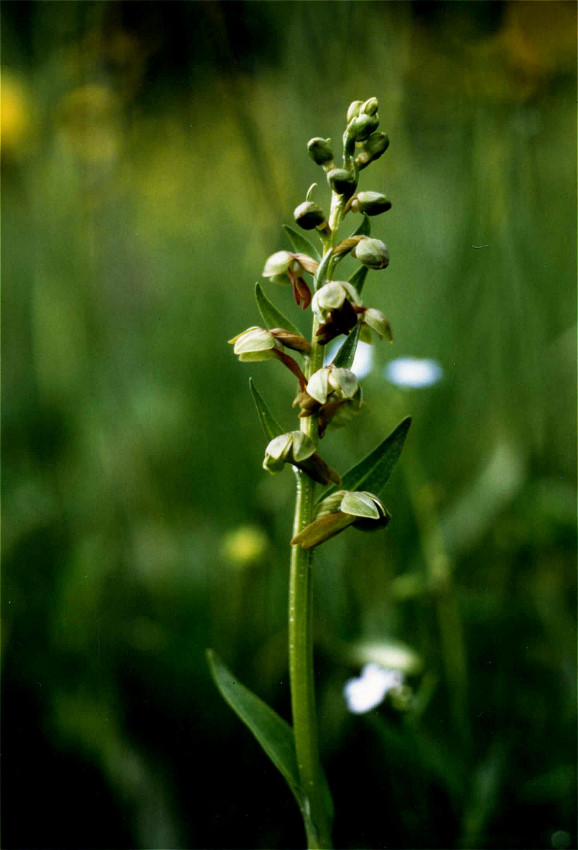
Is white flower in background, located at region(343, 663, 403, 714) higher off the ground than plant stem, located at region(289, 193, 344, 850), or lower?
lower

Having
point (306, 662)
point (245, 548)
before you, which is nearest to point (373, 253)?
point (306, 662)

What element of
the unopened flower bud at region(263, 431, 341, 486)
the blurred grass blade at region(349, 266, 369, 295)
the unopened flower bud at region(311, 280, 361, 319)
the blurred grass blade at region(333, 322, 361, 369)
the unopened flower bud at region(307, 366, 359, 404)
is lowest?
the unopened flower bud at region(263, 431, 341, 486)

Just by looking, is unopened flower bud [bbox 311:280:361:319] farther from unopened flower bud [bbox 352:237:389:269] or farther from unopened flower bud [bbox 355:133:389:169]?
unopened flower bud [bbox 355:133:389:169]

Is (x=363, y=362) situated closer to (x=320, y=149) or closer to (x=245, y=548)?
(x=245, y=548)

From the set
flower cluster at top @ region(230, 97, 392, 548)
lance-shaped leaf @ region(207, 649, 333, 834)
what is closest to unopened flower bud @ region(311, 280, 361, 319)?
flower cluster at top @ region(230, 97, 392, 548)

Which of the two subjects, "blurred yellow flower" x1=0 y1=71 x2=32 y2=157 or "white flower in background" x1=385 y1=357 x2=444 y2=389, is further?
"blurred yellow flower" x1=0 y1=71 x2=32 y2=157

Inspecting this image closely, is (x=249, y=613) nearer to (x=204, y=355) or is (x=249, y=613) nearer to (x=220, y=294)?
(x=204, y=355)

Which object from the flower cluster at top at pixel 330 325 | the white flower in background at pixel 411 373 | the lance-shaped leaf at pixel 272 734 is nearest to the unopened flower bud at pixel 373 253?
the flower cluster at top at pixel 330 325

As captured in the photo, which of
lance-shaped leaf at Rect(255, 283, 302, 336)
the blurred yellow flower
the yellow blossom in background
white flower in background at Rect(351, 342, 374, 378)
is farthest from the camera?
the blurred yellow flower

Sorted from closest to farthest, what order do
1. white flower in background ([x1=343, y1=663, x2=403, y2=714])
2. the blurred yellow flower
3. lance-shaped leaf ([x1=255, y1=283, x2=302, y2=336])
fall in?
1. lance-shaped leaf ([x1=255, y1=283, x2=302, y2=336])
2. white flower in background ([x1=343, y1=663, x2=403, y2=714])
3. the blurred yellow flower
